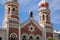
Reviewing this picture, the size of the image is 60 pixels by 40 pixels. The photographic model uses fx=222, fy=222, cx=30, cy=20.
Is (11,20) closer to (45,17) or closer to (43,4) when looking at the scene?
(45,17)

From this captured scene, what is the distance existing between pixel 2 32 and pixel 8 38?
192 centimetres

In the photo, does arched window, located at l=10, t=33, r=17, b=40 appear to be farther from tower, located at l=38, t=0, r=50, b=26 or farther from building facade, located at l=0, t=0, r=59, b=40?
tower, located at l=38, t=0, r=50, b=26

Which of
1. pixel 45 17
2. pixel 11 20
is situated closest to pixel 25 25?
pixel 11 20

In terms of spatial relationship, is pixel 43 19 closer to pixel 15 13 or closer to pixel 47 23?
pixel 47 23

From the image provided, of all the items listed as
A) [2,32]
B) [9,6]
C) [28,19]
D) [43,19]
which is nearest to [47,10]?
[43,19]

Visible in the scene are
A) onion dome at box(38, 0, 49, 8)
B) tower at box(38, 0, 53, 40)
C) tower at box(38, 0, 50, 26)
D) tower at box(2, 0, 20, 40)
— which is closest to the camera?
tower at box(2, 0, 20, 40)

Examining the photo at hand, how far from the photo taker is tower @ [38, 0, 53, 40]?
5416cm

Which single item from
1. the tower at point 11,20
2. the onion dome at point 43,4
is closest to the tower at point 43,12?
the onion dome at point 43,4

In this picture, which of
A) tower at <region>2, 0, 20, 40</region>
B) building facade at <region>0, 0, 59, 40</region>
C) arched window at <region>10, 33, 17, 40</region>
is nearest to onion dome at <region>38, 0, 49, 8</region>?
building facade at <region>0, 0, 59, 40</region>

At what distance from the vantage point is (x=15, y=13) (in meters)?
51.1

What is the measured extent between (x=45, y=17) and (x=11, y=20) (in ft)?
31.9

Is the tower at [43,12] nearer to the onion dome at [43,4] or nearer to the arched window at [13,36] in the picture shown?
the onion dome at [43,4]

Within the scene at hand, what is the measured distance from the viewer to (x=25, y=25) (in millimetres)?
51594

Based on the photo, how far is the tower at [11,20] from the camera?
161 feet
